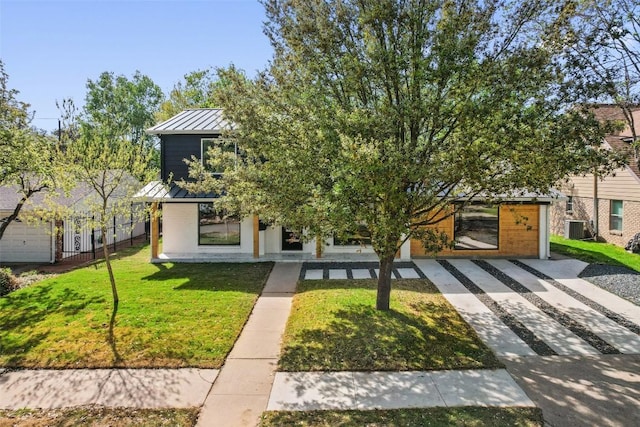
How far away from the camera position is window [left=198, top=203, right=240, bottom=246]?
16.4 metres

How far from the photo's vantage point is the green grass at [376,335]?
6.78 m

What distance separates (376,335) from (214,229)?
34.5 feet

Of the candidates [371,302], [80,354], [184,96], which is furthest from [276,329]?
[184,96]

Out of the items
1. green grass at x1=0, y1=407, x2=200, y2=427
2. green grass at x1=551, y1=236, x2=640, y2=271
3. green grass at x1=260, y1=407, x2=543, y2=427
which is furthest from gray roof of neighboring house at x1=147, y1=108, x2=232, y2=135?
green grass at x1=551, y1=236, x2=640, y2=271

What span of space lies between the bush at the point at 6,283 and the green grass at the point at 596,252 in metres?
20.1

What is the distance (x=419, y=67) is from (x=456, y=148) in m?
1.61

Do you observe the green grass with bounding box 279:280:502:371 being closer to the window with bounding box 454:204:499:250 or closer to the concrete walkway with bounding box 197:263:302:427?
the concrete walkway with bounding box 197:263:302:427

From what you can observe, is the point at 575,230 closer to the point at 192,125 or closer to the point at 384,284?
the point at 384,284

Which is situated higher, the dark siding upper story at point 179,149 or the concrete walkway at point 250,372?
the dark siding upper story at point 179,149

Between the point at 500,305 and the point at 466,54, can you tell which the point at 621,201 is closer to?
the point at 500,305

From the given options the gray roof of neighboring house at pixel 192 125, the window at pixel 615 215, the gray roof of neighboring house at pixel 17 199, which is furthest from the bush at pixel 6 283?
the window at pixel 615 215

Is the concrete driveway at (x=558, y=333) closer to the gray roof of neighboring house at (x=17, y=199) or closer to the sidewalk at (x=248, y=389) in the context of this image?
the sidewalk at (x=248, y=389)

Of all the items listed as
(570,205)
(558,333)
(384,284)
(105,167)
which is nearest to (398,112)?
(384,284)

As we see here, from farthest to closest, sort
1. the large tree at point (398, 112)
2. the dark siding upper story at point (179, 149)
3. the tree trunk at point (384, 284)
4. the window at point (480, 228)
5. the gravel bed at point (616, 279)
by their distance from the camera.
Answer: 1. the dark siding upper story at point (179, 149)
2. the window at point (480, 228)
3. the gravel bed at point (616, 279)
4. the tree trunk at point (384, 284)
5. the large tree at point (398, 112)
